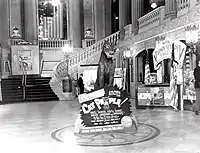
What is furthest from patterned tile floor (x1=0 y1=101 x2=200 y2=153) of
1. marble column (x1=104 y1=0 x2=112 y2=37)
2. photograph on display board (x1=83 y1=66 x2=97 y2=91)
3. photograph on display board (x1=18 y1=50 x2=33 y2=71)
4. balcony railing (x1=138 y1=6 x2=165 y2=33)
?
marble column (x1=104 y1=0 x2=112 y2=37)

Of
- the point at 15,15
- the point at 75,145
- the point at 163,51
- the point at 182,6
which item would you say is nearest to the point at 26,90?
the point at 15,15

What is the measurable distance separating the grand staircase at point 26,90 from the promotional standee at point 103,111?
893 centimetres

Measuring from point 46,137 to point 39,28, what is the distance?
16.2 metres

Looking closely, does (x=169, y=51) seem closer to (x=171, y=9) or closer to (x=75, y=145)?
(x=171, y=9)

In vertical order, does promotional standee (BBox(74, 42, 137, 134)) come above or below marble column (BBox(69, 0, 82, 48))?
below

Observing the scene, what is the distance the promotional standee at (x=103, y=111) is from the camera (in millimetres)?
6012

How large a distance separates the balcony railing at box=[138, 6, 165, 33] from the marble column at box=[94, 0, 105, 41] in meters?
6.50

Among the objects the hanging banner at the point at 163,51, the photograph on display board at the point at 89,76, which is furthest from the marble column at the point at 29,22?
the hanging banner at the point at 163,51

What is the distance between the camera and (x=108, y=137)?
225 inches

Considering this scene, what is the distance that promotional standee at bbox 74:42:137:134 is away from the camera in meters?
6.01

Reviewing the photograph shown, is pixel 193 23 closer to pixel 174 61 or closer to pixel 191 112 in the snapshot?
pixel 174 61

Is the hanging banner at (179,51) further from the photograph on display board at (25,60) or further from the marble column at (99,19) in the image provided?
the marble column at (99,19)

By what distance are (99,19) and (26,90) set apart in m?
8.54

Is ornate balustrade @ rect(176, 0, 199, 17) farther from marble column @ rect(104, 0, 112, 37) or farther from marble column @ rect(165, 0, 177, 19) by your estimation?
marble column @ rect(104, 0, 112, 37)
